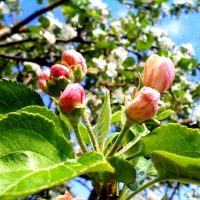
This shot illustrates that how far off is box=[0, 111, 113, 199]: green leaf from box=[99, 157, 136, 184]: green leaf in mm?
64

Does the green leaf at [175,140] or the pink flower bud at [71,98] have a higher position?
Result: the pink flower bud at [71,98]

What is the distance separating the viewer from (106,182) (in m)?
0.60

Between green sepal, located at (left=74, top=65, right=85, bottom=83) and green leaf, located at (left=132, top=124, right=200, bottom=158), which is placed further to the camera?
green sepal, located at (left=74, top=65, right=85, bottom=83)

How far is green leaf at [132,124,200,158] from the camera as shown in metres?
0.56

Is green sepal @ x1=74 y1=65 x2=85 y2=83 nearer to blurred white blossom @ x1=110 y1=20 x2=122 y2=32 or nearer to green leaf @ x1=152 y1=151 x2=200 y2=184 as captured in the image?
green leaf @ x1=152 y1=151 x2=200 y2=184

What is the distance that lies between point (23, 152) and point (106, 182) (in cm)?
18

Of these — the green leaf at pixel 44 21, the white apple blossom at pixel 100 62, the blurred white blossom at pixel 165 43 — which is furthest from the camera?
the blurred white blossom at pixel 165 43

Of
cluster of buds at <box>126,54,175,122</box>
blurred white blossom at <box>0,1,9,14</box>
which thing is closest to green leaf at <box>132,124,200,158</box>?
cluster of buds at <box>126,54,175,122</box>

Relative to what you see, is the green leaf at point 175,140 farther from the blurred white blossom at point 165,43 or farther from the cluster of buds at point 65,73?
the blurred white blossom at point 165,43

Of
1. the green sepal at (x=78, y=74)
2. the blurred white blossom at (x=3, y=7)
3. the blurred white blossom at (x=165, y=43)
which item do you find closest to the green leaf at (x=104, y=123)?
the green sepal at (x=78, y=74)

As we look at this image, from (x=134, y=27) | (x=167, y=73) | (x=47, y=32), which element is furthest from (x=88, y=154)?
(x=134, y=27)

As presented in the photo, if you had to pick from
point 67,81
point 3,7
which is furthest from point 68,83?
point 3,7

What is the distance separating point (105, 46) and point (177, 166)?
2608 mm

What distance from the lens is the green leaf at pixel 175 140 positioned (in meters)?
0.56
